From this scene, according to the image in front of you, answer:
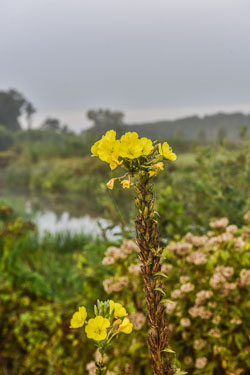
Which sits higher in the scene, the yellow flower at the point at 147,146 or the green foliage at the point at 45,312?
the yellow flower at the point at 147,146

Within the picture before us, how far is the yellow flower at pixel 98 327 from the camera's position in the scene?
0.61m

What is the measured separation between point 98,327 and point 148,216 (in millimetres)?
A: 216

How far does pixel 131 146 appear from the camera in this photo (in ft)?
1.97

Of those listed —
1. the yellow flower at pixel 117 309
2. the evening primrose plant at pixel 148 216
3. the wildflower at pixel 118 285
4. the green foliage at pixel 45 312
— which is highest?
the evening primrose plant at pixel 148 216


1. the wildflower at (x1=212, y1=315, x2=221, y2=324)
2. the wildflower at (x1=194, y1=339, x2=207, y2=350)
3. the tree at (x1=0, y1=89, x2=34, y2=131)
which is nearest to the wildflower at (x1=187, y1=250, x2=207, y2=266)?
the wildflower at (x1=212, y1=315, x2=221, y2=324)

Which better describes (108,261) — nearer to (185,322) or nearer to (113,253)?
(113,253)

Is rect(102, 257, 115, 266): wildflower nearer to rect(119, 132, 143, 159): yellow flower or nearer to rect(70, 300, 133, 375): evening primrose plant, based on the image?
rect(70, 300, 133, 375): evening primrose plant

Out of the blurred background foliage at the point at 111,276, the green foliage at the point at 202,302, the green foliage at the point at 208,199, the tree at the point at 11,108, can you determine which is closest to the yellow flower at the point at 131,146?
the blurred background foliage at the point at 111,276

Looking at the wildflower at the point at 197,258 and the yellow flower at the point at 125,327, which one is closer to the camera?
the yellow flower at the point at 125,327

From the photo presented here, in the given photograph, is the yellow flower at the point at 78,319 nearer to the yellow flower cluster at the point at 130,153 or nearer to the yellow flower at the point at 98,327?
the yellow flower at the point at 98,327

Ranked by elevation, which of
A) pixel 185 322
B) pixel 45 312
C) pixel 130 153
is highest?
pixel 130 153

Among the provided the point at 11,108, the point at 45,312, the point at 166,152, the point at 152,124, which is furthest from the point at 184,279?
the point at 11,108

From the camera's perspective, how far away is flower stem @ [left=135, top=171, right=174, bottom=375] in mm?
627

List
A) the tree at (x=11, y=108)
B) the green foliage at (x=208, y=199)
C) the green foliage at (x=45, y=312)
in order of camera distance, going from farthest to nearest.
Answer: the tree at (x=11, y=108) → the green foliage at (x=208, y=199) → the green foliage at (x=45, y=312)
